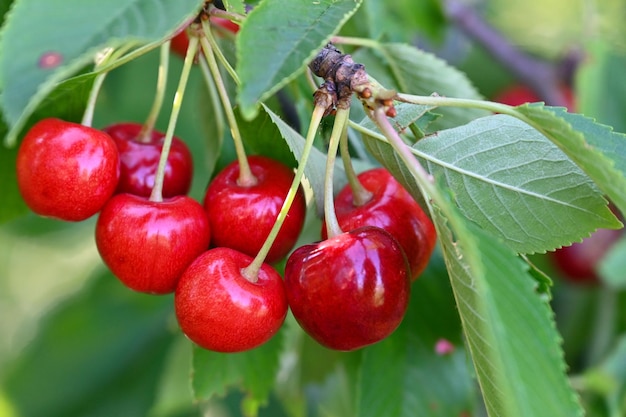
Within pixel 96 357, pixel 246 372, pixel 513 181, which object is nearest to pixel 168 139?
pixel 513 181

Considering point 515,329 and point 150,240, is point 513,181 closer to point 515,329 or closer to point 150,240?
point 515,329

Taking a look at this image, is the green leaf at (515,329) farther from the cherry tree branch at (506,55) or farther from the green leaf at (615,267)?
the cherry tree branch at (506,55)

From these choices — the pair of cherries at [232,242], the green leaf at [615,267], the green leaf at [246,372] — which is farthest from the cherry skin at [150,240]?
the green leaf at [615,267]

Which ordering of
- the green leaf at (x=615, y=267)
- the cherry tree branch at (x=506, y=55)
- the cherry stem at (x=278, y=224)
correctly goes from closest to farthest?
the cherry stem at (x=278, y=224) → the green leaf at (x=615, y=267) → the cherry tree branch at (x=506, y=55)

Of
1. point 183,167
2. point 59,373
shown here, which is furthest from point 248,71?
point 59,373

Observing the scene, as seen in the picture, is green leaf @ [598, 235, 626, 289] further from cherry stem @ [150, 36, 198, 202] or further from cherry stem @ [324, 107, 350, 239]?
cherry stem @ [150, 36, 198, 202]

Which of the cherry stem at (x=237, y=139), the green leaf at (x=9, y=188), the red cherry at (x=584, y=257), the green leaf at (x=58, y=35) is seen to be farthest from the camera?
the red cherry at (x=584, y=257)
